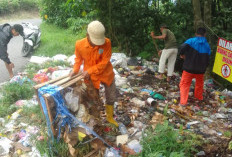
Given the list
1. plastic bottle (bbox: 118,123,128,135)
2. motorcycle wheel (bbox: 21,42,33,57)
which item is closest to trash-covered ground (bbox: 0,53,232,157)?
plastic bottle (bbox: 118,123,128,135)

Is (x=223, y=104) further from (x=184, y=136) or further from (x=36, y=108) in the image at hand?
(x=36, y=108)

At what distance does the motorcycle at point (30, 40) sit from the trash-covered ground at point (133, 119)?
2.23 m

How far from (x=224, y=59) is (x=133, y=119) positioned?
7.06ft

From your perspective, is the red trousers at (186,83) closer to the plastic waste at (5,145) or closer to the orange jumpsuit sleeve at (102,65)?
the orange jumpsuit sleeve at (102,65)

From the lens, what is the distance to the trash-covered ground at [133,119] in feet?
9.50

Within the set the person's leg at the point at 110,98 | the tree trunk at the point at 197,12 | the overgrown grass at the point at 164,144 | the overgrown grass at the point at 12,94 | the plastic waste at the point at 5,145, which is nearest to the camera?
the overgrown grass at the point at 164,144

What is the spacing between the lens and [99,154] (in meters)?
2.88

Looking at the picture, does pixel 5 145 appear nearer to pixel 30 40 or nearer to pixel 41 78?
pixel 41 78

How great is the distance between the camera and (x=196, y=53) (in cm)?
414

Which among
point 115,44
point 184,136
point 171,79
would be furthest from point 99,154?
point 115,44

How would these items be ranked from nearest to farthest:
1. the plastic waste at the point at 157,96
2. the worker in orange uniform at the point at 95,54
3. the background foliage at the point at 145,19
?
1. the worker in orange uniform at the point at 95,54
2. the plastic waste at the point at 157,96
3. the background foliage at the point at 145,19

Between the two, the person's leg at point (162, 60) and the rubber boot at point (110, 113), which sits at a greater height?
the person's leg at point (162, 60)

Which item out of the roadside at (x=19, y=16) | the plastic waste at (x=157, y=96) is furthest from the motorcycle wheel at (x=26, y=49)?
the roadside at (x=19, y=16)

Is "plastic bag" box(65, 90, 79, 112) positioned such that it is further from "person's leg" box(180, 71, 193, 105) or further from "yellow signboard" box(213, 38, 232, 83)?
"yellow signboard" box(213, 38, 232, 83)
